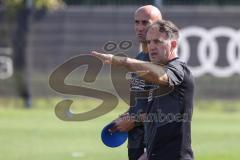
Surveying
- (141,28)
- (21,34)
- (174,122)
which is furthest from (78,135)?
(174,122)

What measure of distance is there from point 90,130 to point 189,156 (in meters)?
11.9

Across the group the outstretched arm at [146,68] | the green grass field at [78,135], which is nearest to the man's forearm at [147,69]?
the outstretched arm at [146,68]

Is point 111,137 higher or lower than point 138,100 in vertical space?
lower

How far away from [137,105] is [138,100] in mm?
53

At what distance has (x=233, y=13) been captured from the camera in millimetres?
25984

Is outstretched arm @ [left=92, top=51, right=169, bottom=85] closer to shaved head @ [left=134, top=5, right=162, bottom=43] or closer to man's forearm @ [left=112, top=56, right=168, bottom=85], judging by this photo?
man's forearm @ [left=112, top=56, right=168, bottom=85]

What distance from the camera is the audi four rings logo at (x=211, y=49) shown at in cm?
2561

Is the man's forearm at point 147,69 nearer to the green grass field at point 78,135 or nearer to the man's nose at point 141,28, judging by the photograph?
the man's nose at point 141,28

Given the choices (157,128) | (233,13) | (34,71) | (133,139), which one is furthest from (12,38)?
(157,128)

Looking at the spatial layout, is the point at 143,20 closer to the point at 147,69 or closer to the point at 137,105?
the point at 137,105

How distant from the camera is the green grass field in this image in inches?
574

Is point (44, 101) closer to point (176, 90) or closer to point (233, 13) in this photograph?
point (233, 13)

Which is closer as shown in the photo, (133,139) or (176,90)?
(176,90)

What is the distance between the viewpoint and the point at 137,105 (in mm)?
8578
